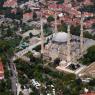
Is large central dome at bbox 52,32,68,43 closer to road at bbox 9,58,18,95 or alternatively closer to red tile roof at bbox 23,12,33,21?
road at bbox 9,58,18,95

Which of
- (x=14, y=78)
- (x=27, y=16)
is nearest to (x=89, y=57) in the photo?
(x=14, y=78)

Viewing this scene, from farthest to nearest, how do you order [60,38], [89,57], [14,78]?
1. [60,38]
2. [89,57]
3. [14,78]

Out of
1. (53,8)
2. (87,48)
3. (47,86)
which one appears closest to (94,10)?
(53,8)

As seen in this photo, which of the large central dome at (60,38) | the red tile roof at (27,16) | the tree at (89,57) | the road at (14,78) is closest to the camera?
the road at (14,78)

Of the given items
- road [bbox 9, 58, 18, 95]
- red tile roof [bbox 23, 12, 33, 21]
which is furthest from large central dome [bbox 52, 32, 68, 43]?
red tile roof [bbox 23, 12, 33, 21]

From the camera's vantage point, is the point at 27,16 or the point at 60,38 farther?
the point at 27,16

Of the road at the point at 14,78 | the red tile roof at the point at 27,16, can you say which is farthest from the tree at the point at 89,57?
the red tile roof at the point at 27,16

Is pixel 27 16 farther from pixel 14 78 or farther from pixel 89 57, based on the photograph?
pixel 14 78

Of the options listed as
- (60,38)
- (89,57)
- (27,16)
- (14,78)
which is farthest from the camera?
(27,16)

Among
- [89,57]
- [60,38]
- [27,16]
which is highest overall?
[60,38]

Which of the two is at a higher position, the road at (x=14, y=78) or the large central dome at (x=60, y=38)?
the large central dome at (x=60, y=38)

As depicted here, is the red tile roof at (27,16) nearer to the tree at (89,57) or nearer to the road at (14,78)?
the road at (14,78)

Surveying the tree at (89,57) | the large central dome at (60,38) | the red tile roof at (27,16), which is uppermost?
the large central dome at (60,38)
